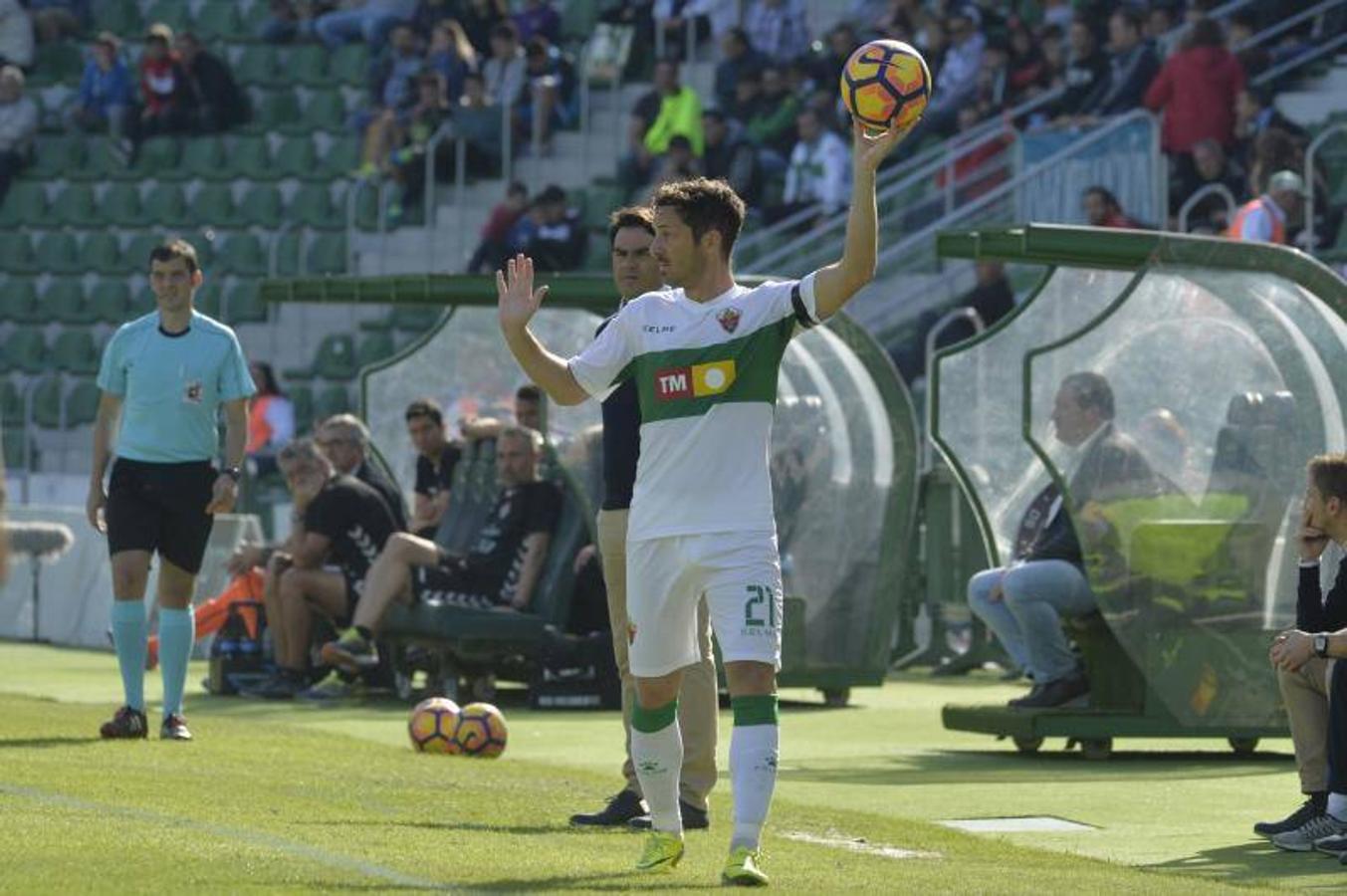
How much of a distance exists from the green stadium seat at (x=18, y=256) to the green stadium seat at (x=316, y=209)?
3.38m

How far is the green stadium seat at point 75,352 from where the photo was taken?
1234 inches

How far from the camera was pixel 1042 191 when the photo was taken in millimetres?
22828

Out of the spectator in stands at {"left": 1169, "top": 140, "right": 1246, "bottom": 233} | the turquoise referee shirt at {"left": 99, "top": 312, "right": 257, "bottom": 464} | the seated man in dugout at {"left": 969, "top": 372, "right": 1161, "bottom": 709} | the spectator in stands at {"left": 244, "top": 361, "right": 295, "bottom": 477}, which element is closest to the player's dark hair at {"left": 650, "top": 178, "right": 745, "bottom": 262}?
the turquoise referee shirt at {"left": 99, "top": 312, "right": 257, "bottom": 464}

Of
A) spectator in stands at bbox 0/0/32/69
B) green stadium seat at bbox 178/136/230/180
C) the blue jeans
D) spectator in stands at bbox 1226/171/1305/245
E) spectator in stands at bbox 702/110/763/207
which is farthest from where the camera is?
spectator in stands at bbox 0/0/32/69

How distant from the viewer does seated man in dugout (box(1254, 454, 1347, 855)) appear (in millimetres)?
9898

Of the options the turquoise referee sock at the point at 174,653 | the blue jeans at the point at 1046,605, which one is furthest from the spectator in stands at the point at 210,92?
the blue jeans at the point at 1046,605

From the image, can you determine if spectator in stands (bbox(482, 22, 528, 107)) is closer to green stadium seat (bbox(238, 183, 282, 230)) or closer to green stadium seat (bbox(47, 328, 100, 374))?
green stadium seat (bbox(238, 183, 282, 230))

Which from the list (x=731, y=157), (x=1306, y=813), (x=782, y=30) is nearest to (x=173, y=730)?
(x=1306, y=813)

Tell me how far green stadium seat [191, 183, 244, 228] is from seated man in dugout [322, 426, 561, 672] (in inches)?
593

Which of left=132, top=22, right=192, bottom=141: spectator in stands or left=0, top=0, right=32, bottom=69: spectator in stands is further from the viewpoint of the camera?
left=0, top=0, right=32, bottom=69: spectator in stands

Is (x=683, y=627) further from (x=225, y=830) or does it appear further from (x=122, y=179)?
(x=122, y=179)

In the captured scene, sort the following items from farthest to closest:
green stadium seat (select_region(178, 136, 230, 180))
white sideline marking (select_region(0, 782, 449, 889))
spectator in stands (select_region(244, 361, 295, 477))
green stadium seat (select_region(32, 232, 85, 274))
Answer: green stadium seat (select_region(32, 232, 85, 274))
green stadium seat (select_region(178, 136, 230, 180))
spectator in stands (select_region(244, 361, 295, 477))
white sideline marking (select_region(0, 782, 449, 889))

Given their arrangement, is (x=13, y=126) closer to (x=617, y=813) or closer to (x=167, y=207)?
(x=167, y=207)

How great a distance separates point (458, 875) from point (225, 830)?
1.32 m
